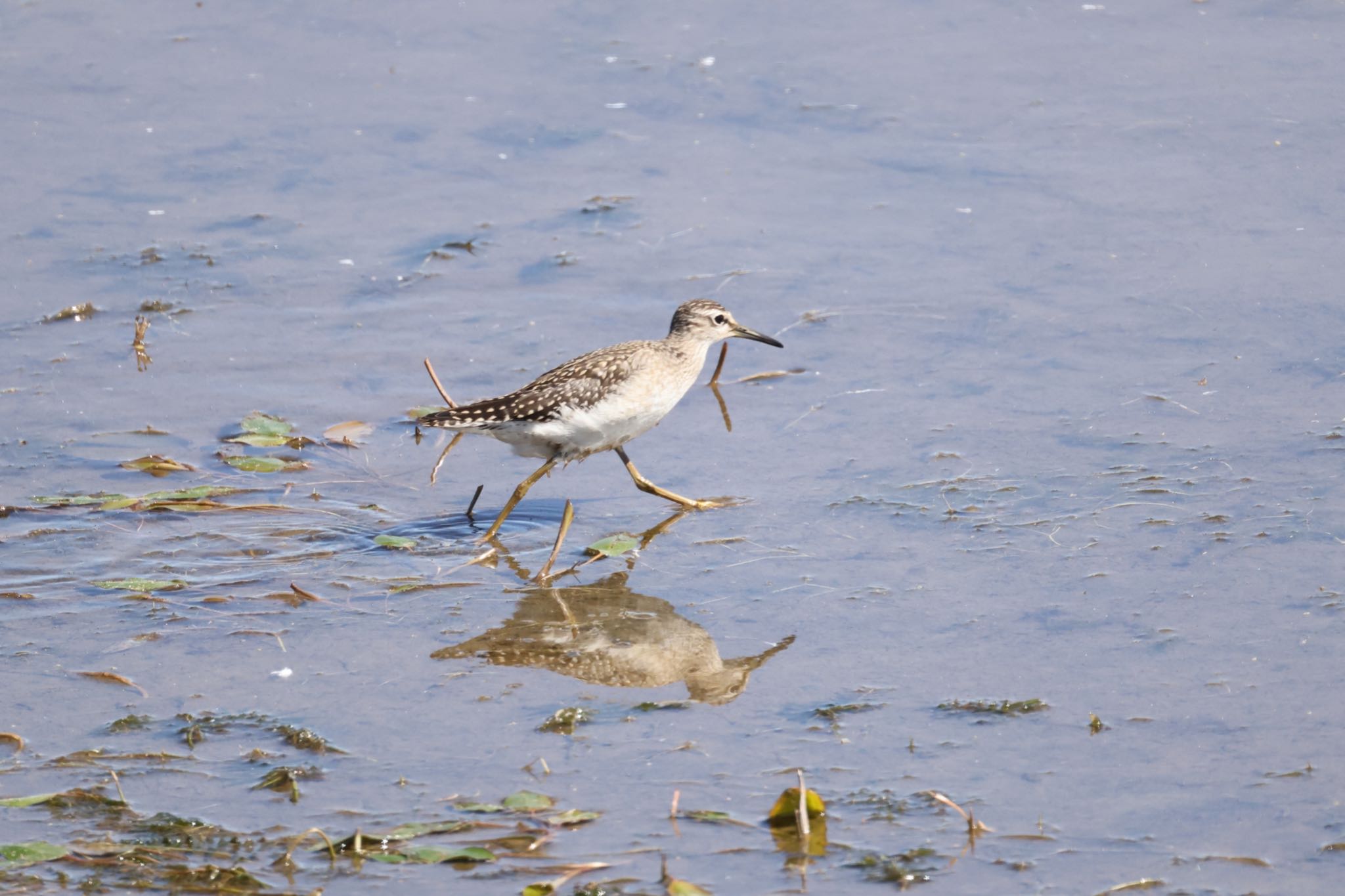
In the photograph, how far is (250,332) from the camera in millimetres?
9648

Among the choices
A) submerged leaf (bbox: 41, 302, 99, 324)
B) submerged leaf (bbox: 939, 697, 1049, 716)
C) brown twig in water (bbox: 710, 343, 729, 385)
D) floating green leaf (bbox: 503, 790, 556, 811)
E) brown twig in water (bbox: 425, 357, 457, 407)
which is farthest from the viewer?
submerged leaf (bbox: 41, 302, 99, 324)

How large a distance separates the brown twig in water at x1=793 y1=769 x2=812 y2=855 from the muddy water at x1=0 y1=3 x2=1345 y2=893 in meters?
0.05

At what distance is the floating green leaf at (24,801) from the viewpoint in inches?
205

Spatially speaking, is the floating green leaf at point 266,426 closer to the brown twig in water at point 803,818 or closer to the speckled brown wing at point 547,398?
the speckled brown wing at point 547,398

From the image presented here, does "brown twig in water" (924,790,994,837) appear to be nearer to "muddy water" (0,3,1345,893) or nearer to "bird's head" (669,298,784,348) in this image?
"muddy water" (0,3,1345,893)

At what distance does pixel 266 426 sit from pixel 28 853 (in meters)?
3.76

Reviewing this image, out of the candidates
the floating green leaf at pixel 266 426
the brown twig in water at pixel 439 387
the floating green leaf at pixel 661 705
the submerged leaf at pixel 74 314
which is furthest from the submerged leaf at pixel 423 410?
the floating green leaf at pixel 661 705

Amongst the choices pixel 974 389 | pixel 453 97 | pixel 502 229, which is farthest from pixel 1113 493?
pixel 453 97

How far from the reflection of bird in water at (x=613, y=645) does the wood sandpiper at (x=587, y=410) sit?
928 mm

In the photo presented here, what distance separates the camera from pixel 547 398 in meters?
7.62

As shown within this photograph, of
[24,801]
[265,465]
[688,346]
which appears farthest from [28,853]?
[688,346]

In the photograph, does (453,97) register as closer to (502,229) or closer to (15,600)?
(502,229)

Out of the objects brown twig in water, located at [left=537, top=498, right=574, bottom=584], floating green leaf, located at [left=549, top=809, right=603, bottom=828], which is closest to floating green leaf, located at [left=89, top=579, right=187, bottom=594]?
brown twig in water, located at [left=537, top=498, right=574, bottom=584]

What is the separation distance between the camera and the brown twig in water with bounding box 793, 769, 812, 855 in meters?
4.90
